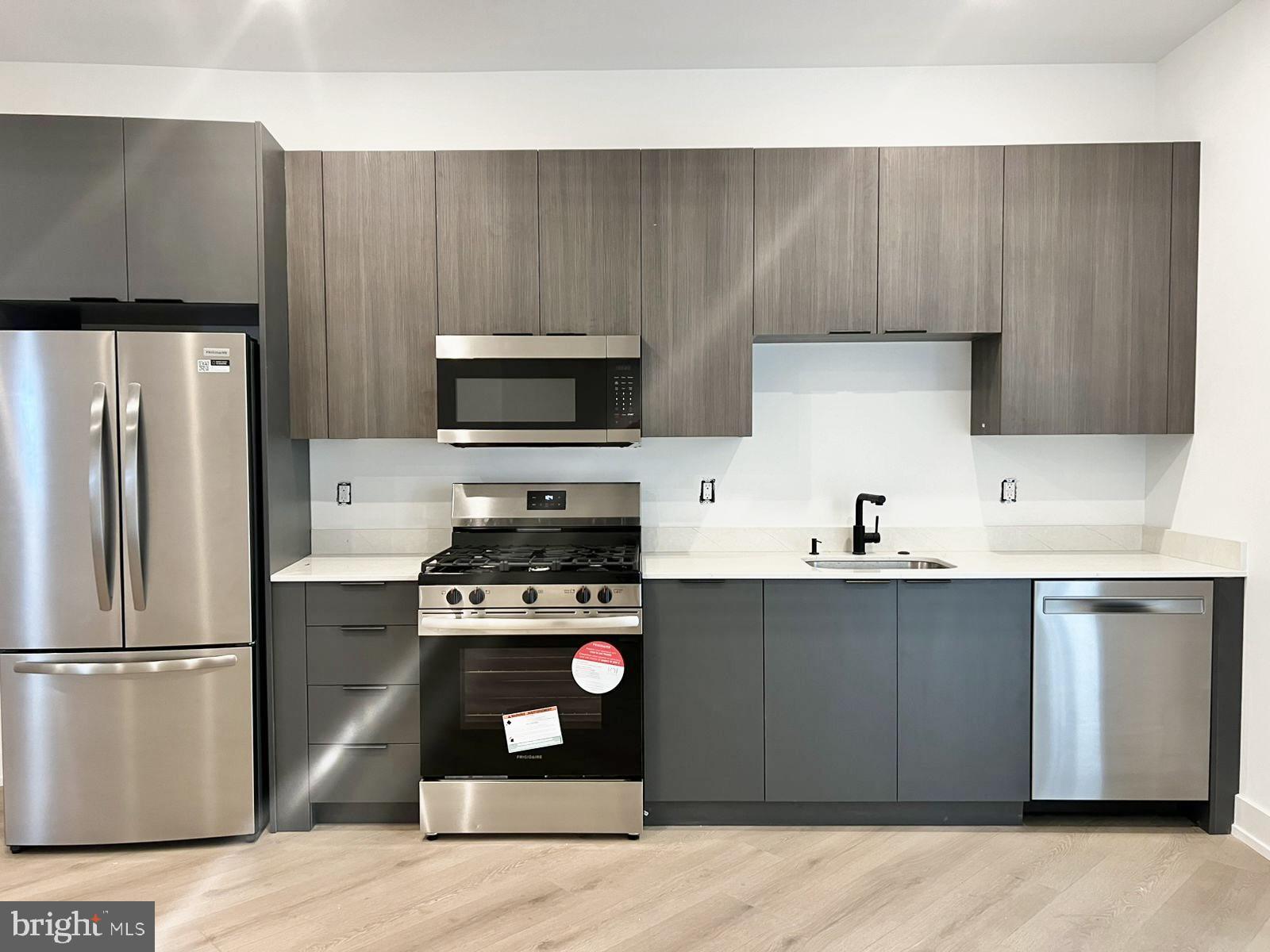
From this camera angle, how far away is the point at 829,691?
280 cm

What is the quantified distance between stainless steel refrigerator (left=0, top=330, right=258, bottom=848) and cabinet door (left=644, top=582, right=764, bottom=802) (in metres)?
1.40

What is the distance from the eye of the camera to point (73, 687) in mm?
2619

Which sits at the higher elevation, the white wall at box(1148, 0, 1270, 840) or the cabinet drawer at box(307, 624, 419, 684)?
the white wall at box(1148, 0, 1270, 840)

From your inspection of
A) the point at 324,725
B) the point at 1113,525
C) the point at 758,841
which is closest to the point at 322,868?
the point at 324,725

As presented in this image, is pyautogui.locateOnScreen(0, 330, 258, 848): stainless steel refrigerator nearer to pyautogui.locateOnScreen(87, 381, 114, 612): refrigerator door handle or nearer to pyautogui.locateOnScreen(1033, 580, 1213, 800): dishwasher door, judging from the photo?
pyautogui.locateOnScreen(87, 381, 114, 612): refrigerator door handle

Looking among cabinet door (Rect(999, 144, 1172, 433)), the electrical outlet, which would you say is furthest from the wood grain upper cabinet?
the electrical outlet

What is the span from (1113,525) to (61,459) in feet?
13.0

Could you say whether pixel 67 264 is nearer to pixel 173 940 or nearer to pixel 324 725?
pixel 324 725

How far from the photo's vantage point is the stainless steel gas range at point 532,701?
2.70 meters

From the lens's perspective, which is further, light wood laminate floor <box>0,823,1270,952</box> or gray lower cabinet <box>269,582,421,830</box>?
gray lower cabinet <box>269,582,421,830</box>

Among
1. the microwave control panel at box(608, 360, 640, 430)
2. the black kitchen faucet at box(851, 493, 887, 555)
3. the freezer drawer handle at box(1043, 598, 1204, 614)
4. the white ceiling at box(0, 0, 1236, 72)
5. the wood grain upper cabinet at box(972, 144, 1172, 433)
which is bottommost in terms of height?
the freezer drawer handle at box(1043, 598, 1204, 614)

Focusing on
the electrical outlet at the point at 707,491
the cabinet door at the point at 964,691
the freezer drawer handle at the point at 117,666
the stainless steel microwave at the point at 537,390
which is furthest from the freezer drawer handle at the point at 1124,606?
the freezer drawer handle at the point at 117,666

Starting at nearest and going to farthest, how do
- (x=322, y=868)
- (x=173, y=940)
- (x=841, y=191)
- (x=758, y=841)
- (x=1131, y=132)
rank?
(x=173, y=940) < (x=322, y=868) < (x=758, y=841) < (x=841, y=191) < (x=1131, y=132)

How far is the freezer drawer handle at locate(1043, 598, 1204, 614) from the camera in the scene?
9.00 feet
